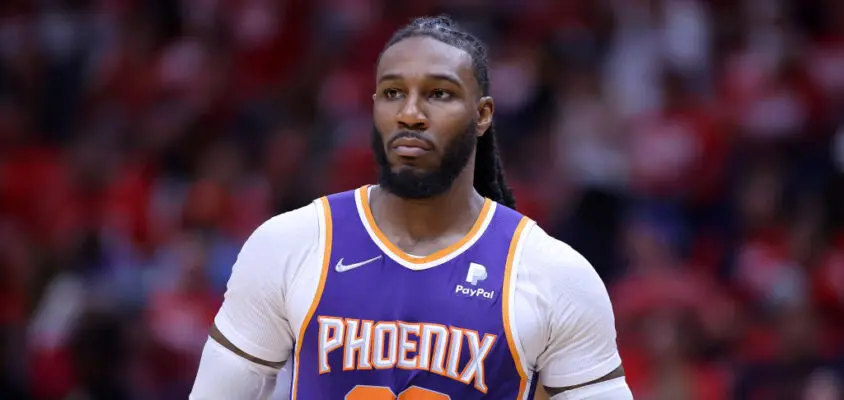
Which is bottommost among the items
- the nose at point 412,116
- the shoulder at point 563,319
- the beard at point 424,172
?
the shoulder at point 563,319

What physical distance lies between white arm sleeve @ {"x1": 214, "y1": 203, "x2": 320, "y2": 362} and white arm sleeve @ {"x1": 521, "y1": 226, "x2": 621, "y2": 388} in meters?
0.55

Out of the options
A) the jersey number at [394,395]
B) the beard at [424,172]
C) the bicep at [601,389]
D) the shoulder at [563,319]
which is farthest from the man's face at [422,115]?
the bicep at [601,389]

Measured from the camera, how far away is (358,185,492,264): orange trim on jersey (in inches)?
120

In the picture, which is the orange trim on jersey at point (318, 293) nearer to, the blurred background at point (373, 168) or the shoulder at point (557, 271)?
the shoulder at point (557, 271)

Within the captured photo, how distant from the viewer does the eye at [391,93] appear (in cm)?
304

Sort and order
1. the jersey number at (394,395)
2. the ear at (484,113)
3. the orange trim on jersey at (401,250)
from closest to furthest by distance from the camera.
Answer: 1. the jersey number at (394,395)
2. the orange trim on jersey at (401,250)
3. the ear at (484,113)

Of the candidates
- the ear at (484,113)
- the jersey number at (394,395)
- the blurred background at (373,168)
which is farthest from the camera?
the blurred background at (373,168)

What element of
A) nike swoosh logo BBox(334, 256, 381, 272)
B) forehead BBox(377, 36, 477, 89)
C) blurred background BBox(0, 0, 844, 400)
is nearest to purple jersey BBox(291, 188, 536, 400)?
nike swoosh logo BBox(334, 256, 381, 272)

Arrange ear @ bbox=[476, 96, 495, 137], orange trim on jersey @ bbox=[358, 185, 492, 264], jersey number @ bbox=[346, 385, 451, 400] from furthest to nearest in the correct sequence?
ear @ bbox=[476, 96, 495, 137]
orange trim on jersey @ bbox=[358, 185, 492, 264]
jersey number @ bbox=[346, 385, 451, 400]

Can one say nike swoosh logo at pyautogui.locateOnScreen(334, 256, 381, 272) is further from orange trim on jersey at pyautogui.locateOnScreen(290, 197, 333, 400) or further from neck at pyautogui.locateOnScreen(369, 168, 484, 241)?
neck at pyautogui.locateOnScreen(369, 168, 484, 241)

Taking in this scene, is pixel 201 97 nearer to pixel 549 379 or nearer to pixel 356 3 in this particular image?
pixel 356 3

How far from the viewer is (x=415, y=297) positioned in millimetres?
2988

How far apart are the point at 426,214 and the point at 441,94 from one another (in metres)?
0.31

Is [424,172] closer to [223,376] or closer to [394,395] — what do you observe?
[394,395]
